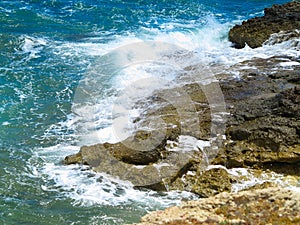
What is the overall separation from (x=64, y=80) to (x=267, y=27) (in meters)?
7.80

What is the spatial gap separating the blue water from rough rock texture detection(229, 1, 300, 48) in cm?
79

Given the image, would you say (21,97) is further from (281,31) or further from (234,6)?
(234,6)

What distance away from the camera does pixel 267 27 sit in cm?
1783

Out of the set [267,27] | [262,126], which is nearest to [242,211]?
[262,126]

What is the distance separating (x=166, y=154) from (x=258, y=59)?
6520 mm

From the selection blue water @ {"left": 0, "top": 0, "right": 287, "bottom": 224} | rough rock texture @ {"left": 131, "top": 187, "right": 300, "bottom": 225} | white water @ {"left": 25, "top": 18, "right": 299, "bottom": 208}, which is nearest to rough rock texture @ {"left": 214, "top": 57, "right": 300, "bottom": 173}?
white water @ {"left": 25, "top": 18, "right": 299, "bottom": 208}

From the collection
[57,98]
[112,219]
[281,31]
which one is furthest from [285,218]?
[281,31]

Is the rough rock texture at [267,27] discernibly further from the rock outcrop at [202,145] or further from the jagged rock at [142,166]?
the jagged rock at [142,166]

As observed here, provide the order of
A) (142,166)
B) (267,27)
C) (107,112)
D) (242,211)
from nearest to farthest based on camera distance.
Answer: (242,211) → (142,166) → (107,112) → (267,27)

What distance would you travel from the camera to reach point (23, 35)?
19688 millimetres

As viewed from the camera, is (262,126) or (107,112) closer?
(262,126)

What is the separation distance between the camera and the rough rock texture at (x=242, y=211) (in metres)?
5.45

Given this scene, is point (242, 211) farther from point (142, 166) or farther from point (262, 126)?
point (262, 126)

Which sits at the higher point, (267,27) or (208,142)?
(267,27)
